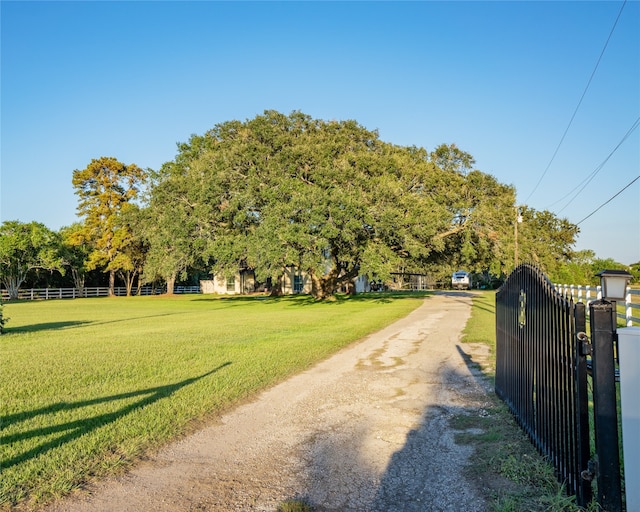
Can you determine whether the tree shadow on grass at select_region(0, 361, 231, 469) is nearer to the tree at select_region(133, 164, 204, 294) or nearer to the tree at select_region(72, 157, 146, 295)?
the tree at select_region(133, 164, 204, 294)

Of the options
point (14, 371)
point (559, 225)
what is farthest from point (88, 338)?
point (559, 225)

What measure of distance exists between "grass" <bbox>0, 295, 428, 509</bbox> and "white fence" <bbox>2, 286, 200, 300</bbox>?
39.4m

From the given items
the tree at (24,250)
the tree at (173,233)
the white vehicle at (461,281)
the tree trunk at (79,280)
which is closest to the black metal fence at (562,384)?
the tree at (173,233)

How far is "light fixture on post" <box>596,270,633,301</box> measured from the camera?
395 centimetres

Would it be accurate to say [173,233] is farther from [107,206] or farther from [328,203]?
[107,206]

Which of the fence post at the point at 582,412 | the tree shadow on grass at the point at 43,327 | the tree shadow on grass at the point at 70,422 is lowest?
the tree shadow on grass at the point at 43,327

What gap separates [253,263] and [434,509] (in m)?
24.0

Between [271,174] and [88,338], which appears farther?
[271,174]

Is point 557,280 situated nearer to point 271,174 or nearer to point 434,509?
point 271,174

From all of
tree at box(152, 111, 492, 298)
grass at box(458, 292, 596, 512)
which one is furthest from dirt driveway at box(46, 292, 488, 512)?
tree at box(152, 111, 492, 298)

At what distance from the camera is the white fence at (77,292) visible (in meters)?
49.6

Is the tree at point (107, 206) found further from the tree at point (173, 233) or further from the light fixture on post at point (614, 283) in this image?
the light fixture on post at point (614, 283)

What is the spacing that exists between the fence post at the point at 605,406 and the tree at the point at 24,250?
164ft

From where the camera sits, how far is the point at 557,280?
37.2 metres
